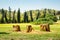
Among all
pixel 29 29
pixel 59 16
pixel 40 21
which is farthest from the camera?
pixel 59 16

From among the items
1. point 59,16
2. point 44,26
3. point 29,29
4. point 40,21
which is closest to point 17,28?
point 29,29

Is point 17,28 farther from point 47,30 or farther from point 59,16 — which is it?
point 59,16

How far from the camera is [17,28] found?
4538cm

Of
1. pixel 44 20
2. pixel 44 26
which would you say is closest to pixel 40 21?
pixel 44 20

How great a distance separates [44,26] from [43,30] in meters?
0.90

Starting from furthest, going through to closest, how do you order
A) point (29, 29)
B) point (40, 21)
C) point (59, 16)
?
1. point (59, 16)
2. point (40, 21)
3. point (29, 29)

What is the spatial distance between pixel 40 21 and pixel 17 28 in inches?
1832

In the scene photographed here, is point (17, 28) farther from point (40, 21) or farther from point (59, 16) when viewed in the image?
point (59, 16)

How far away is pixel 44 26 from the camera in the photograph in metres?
45.6

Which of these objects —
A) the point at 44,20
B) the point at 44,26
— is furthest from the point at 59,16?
the point at 44,26

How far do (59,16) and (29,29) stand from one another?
12928 cm

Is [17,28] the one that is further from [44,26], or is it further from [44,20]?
[44,20]

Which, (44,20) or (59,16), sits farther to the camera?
(59,16)

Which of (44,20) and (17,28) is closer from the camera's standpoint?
(17,28)
